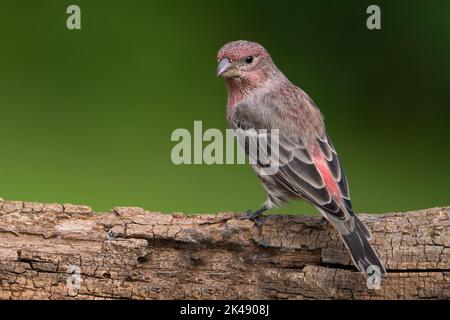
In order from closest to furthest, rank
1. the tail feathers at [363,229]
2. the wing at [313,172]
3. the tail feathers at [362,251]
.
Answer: the tail feathers at [362,251] → the tail feathers at [363,229] → the wing at [313,172]

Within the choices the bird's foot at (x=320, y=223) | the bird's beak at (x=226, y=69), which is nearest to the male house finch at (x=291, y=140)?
the bird's beak at (x=226, y=69)

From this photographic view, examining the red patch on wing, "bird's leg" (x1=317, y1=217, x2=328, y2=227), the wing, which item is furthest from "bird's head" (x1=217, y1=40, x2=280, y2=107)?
"bird's leg" (x1=317, y1=217, x2=328, y2=227)

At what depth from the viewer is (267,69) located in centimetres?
430

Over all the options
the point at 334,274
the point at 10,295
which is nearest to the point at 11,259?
the point at 10,295

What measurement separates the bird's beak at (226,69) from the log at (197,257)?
2.95ft

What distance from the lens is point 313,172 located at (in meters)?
3.69

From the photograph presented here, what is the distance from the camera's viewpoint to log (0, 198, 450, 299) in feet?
11.1

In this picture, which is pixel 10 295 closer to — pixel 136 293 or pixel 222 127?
pixel 136 293

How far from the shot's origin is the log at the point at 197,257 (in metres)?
3.38

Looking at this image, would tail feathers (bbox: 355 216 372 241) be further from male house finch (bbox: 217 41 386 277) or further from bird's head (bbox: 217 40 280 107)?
bird's head (bbox: 217 40 280 107)

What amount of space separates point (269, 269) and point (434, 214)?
81 cm

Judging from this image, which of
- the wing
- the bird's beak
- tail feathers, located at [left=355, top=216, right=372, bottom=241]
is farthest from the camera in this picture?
the bird's beak

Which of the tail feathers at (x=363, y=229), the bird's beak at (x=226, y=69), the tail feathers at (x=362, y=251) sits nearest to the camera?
the tail feathers at (x=362, y=251)

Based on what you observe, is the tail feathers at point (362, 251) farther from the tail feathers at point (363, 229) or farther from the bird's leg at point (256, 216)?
the bird's leg at point (256, 216)
